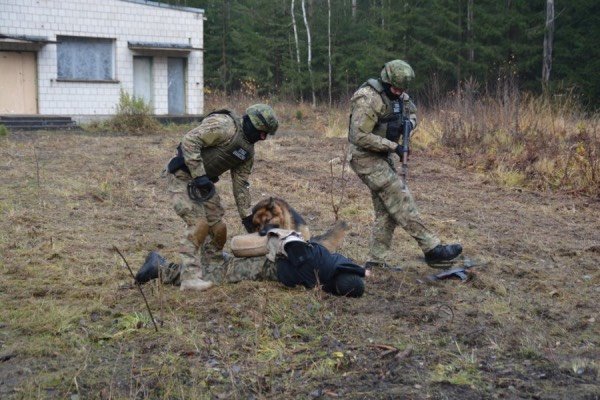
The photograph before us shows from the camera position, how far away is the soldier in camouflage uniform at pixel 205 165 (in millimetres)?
5824

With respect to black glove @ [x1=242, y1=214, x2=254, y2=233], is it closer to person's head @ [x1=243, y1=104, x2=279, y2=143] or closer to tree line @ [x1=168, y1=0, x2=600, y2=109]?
person's head @ [x1=243, y1=104, x2=279, y2=143]

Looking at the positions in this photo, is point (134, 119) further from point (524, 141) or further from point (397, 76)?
point (397, 76)

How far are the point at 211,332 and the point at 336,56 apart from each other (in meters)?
31.7

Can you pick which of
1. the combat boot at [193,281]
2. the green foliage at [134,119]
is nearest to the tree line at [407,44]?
the green foliage at [134,119]

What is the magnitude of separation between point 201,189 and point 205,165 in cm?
29

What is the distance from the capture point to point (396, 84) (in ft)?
21.4

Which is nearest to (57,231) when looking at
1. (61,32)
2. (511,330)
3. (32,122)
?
(511,330)

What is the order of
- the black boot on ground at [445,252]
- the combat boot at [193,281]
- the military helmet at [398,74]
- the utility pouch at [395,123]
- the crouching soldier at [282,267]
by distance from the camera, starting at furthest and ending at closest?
the utility pouch at [395,123]
the black boot on ground at [445,252]
the military helmet at [398,74]
the combat boot at [193,281]
the crouching soldier at [282,267]

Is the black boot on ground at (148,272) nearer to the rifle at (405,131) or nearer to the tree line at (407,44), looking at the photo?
the rifle at (405,131)

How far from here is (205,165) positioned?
6.11 meters

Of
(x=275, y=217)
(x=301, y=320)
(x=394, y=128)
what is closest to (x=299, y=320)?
(x=301, y=320)

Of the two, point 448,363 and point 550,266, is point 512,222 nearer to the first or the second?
point 550,266

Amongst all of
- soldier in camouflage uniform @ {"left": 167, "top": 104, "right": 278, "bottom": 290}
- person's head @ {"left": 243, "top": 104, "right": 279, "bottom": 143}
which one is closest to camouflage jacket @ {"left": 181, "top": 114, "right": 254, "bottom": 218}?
soldier in camouflage uniform @ {"left": 167, "top": 104, "right": 278, "bottom": 290}

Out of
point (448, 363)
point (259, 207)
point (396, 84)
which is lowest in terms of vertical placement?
point (448, 363)
